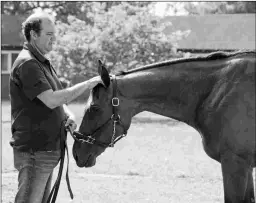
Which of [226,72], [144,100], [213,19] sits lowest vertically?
[213,19]

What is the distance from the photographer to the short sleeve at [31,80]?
4324 mm

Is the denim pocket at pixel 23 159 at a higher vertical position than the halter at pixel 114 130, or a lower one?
lower

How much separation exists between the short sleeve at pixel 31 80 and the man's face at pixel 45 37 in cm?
24

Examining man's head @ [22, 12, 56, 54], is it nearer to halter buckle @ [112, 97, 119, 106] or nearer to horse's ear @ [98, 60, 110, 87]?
horse's ear @ [98, 60, 110, 87]

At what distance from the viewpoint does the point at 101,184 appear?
29.3ft

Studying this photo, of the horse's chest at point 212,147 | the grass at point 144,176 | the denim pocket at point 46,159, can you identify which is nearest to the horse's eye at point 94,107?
the denim pocket at point 46,159

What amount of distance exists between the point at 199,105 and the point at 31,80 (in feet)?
4.90

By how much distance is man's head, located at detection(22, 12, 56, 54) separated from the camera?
4.45 metres

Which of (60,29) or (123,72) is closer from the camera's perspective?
(123,72)

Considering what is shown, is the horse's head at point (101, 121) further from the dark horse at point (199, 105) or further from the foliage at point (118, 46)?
the foliage at point (118, 46)

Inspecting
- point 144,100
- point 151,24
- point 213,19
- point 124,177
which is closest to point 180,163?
point 124,177

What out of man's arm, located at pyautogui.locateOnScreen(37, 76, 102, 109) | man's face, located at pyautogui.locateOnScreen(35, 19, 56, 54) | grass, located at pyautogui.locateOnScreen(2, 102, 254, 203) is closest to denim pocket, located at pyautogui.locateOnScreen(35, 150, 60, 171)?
man's arm, located at pyautogui.locateOnScreen(37, 76, 102, 109)

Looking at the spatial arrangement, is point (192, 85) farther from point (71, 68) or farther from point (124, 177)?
point (71, 68)

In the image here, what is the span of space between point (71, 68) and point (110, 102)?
20.9m
